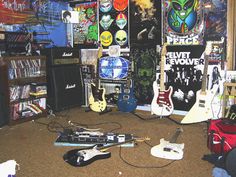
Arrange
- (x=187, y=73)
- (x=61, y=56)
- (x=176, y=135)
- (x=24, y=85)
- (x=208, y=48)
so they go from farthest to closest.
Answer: (x=61, y=56), (x=187, y=73), (x=24, y=85), (x=208, y=48), (x=176, y=135)

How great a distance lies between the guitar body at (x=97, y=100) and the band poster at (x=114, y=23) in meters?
0.76

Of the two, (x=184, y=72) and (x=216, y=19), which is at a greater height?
(x=216, y=19)

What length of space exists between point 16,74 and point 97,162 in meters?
1.70

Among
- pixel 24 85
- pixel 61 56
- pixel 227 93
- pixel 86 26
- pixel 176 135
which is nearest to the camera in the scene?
pixel 176 135

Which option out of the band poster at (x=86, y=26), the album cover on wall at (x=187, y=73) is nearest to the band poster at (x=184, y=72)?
the album cover on wall at (x=187, y=73)

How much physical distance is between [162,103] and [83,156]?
143cm

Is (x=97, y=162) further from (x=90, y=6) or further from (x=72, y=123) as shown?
(x=90, y=6)

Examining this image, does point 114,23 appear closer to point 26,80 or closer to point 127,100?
point 127,100

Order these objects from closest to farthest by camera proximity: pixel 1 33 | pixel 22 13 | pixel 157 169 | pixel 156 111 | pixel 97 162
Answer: pixel 157 169 < pixel 97 162 < pixel 1 33 < pixel 156 111 < pixel 22 13

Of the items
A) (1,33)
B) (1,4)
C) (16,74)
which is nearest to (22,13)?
(1,4)

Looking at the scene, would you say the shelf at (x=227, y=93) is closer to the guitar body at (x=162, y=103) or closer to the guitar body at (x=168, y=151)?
the guitar body at (x=162, y=103)

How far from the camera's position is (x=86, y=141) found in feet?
7.70

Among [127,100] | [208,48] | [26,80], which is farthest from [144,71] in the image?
[26,80]

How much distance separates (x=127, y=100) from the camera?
11.4 ft
